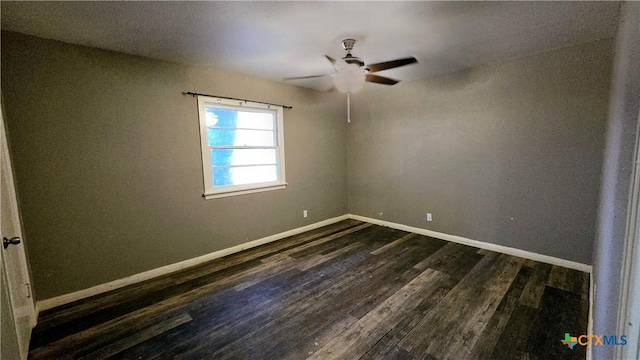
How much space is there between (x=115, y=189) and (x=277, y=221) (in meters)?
2.07

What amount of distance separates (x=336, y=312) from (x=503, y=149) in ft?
9.28

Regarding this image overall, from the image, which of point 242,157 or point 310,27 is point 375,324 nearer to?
point 310,27

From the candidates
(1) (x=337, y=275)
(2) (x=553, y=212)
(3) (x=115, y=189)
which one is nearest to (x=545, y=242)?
(2) (x=553, y=212)

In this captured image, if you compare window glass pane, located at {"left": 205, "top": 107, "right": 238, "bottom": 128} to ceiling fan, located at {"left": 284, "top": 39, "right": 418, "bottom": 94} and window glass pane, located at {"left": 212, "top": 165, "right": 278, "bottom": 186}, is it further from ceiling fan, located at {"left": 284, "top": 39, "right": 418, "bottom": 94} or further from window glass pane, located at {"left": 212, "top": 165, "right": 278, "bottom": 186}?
ceiling fan, located at {"left": 284, "top": 39, "right": 418, "bottom": 94}

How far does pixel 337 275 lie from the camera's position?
2785mm

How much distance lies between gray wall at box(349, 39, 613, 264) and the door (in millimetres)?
4204

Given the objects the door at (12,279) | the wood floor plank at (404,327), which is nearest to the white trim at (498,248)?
the wood floor plank at (404,327)

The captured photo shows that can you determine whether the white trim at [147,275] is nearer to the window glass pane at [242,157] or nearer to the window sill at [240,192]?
the window sill at [240,192]

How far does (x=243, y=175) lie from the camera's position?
363 centimetres

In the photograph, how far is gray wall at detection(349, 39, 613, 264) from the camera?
2670 millimetres

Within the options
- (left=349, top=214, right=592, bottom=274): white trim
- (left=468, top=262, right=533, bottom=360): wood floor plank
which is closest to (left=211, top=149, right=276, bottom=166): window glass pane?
(left=349, top=214, right=592, bottom=274): white trim

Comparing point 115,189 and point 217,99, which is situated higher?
point 217,99

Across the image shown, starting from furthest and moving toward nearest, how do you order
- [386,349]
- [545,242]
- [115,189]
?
[545,242] < [115,189] < [386,349]

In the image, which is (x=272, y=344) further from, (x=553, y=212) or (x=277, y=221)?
(x=553, y=212)
